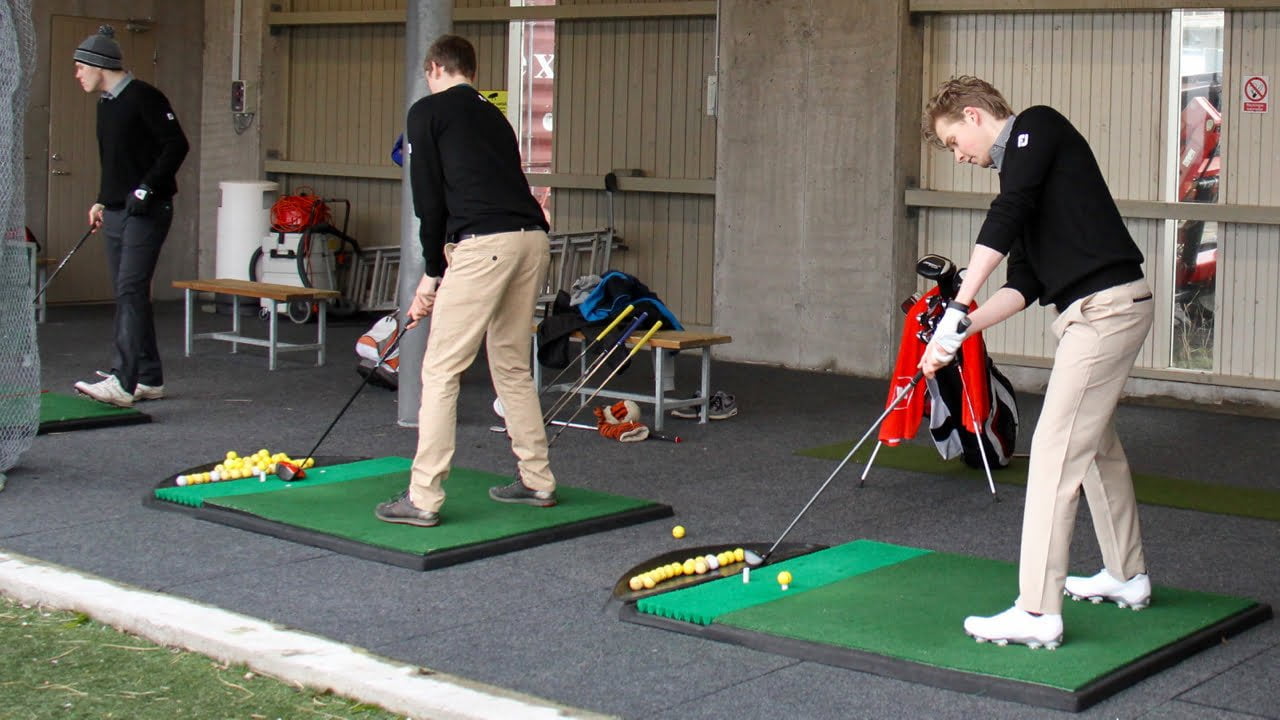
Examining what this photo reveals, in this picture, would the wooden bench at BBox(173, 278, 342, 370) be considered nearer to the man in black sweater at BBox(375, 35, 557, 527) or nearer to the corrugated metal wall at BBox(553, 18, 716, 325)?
the corrugated metal wall at BBox(553, 18, 716, 325)

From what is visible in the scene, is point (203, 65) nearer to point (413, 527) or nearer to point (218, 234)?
point (218, 234)

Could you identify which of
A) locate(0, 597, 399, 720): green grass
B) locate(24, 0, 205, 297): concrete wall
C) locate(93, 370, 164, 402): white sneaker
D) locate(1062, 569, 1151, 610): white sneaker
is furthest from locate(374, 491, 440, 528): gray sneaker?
locate(24, 0, 205, 297): concrete wall

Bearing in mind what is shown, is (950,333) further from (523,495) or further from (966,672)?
(523,495)

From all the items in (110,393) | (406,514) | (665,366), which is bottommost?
(406,514)

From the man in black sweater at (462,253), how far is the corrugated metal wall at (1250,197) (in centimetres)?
527

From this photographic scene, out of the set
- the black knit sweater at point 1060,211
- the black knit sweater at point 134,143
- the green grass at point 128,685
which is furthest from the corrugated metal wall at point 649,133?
the green grass at point 128,685

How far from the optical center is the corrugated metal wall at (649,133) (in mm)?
11633

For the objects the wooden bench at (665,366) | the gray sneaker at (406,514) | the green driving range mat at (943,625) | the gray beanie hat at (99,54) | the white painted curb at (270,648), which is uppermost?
the gray beanie hat at (99,54)

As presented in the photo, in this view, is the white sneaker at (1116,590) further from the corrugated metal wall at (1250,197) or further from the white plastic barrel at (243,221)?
the white plastic barrel at (243,221)

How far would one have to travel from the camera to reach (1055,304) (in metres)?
4.17

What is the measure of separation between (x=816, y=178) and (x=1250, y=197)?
2803 millimetres

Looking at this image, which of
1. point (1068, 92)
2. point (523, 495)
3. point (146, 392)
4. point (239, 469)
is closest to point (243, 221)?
point (146, 392)

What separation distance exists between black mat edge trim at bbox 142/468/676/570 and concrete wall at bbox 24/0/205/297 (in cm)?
835

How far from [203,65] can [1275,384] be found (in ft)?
31.7
